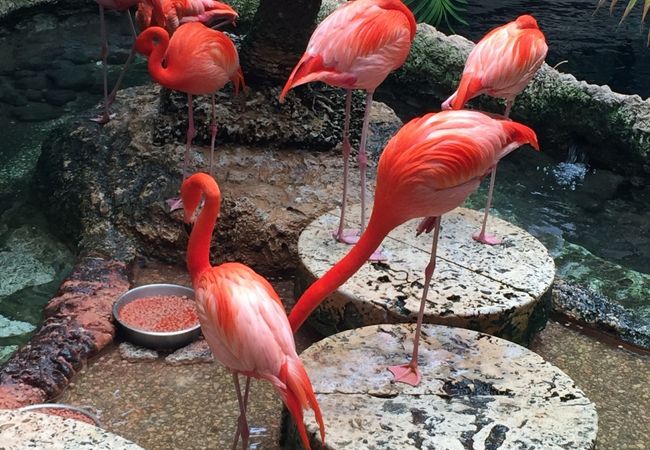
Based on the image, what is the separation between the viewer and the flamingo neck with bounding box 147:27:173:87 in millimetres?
3762

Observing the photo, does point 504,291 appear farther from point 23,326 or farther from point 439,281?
point 23,326

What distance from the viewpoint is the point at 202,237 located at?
8.16ft

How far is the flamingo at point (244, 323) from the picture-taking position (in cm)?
222

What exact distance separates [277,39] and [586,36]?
4.73 meters

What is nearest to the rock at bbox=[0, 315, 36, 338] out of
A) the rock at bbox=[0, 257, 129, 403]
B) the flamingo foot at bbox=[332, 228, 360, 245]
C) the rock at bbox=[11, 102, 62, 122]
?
the rock at bbox=[0, 257, 129, 403]

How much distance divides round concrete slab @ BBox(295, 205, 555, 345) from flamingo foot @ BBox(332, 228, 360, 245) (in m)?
0.03

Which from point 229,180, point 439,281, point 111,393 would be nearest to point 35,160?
point 229,180

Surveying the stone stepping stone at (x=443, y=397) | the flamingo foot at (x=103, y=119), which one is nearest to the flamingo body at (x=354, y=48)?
the stone stepping stone at (x=443, y=397)

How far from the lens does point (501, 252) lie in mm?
3602

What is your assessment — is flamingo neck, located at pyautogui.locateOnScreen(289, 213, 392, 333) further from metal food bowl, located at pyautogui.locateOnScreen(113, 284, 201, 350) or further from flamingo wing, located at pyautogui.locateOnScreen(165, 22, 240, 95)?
flamingo wing, located at pyautogui.locateOnScreen(165, 22, 240, 95)

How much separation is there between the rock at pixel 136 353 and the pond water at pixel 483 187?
0.54 metres

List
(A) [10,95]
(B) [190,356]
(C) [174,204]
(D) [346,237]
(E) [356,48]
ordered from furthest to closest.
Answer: (A) [10,95], (C) [174,204], (D) [346,237], (B) [190,356], (E) [356,48]

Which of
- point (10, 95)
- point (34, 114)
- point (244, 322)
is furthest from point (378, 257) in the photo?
point (10, 95)

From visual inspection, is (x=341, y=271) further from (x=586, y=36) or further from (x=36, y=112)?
(x=586, y=36)
